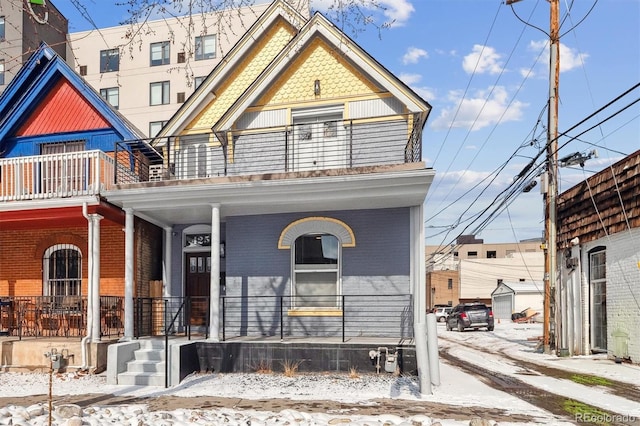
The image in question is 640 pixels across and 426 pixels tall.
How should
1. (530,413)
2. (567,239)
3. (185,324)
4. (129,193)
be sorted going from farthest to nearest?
(567,239) → (185,324) → (129,193) → (530,413)

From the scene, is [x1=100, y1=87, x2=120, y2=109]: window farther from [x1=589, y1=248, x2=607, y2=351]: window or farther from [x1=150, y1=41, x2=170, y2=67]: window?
[x1=589, y1=248, x2=607, y2=351]: window

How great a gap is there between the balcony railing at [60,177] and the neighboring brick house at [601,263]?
12.9 metres

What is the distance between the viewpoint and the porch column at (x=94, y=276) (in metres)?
11.5

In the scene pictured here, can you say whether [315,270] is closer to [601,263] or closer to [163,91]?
[601,263]

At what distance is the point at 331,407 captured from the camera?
303 inches

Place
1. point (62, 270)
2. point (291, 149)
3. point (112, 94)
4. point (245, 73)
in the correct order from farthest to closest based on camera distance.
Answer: point (112, 94), point (62, 270), point (245, 73), point (291, 149)

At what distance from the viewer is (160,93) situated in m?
36.1

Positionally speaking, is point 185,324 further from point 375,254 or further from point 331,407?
point 331,407

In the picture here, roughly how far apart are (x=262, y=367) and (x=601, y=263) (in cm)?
1031

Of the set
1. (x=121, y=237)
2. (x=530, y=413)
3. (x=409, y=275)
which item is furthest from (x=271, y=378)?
(x=121, y=237)

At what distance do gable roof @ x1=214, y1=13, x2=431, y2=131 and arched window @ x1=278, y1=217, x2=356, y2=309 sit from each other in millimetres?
3326

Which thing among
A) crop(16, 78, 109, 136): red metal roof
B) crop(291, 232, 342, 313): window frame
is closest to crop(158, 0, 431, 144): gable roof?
crop(16, 78, 109, 136): red metal roof

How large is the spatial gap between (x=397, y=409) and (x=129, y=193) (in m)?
7.63

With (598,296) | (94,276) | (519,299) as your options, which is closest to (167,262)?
(94,276)
